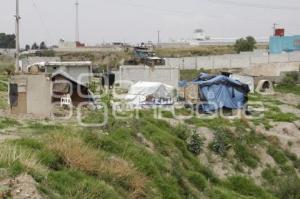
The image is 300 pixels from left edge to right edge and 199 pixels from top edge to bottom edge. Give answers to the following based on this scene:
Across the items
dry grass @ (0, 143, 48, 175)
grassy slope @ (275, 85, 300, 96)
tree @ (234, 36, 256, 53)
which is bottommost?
grassy slope @ (275, 85, 300, 96)

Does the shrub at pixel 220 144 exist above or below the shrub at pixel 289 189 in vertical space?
above

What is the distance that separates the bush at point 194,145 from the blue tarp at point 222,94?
635 centimetres

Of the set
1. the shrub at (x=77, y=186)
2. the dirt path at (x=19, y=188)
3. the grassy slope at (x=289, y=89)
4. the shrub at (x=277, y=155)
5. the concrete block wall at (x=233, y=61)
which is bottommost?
the shrub at (x=277, y=155)

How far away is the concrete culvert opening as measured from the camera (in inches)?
1388

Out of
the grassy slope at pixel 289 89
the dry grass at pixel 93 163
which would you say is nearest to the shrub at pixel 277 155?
the dry grass at pixel 93 163

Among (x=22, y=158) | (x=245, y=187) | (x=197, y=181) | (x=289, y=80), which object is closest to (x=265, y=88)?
(x=289, y=80)

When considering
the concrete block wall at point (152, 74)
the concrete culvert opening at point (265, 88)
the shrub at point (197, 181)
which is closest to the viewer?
the shrub at point (197, 181)

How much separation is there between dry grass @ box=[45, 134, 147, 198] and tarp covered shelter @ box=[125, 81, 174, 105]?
14348 mm

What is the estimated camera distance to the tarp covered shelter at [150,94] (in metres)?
24.4

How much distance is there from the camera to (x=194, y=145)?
59.5ft

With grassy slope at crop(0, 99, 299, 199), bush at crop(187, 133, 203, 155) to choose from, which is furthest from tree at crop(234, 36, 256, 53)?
bush at crop(187, 133, 203, 155)

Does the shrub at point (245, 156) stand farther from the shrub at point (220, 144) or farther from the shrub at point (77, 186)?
the shrub at point (77, 186)

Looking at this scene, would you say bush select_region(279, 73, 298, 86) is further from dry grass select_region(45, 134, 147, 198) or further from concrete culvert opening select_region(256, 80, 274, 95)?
dry grass select_region(45, 134, 147, 198)

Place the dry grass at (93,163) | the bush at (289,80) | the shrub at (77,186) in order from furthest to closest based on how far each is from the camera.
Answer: the bush at (289,80) → the dry grass at (93,163) → the shrub at (77,186)
